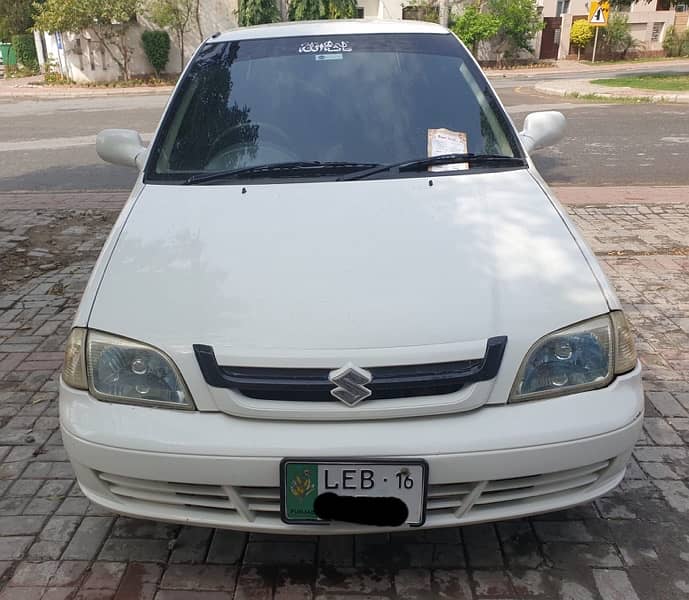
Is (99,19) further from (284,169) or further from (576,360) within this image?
(576,360)

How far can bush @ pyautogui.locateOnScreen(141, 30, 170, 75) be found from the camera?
80.2 ft

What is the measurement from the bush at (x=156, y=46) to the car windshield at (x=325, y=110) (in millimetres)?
23315

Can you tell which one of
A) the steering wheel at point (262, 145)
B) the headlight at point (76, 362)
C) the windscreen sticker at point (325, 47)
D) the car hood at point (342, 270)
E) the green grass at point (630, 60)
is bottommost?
the green grass at point (630, 60)

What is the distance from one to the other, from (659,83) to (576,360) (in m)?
17.8

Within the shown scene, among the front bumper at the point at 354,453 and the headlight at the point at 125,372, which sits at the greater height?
the headlight at the point at 125,372

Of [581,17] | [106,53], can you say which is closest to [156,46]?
[106,53]

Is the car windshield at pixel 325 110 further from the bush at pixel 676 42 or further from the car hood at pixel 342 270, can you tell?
the bush at pixel 676 42

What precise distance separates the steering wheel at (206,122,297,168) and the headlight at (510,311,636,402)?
1.44m

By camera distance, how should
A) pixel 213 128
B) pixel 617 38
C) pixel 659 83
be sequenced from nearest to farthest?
1. pixel 213 128
2. pixel 659 83
3. pixel 617 38

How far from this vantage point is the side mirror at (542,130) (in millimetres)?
3508

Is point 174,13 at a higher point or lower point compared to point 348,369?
higher

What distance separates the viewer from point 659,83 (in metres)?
17.2

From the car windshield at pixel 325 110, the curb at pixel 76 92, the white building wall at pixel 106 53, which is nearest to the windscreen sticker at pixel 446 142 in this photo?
the car windshield at pixel 325 110

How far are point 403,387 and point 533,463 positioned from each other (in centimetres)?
43
